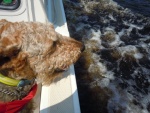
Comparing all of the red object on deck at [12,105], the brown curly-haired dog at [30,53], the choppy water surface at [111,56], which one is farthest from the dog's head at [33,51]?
the choppy water surface at [111,56]

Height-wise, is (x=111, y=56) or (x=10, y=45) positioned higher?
(x=10, y=45)

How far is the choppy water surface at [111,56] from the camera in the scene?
4.75 meters

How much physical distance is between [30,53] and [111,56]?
3488 mm

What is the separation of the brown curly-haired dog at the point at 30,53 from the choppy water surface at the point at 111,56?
1921 millimetres

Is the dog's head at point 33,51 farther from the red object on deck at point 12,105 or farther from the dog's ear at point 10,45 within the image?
the red object on deck at point 12,105

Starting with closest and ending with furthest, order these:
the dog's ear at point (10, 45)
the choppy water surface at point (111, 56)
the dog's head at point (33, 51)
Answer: the dog's ear at point (10, 45) < the dog's head at point (33, 51) < the choppy water surface at point (111, 56)

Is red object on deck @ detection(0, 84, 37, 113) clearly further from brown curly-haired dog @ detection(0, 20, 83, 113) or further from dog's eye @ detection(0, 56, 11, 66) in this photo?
dog's eye @ detection(0, 56, 11, 66)

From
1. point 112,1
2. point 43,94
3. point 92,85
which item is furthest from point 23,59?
point 112,1

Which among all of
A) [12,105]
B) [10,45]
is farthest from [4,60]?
[12,105]

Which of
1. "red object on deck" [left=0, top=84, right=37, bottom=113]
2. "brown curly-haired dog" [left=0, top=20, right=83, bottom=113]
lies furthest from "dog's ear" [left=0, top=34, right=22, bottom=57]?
"red object on deck" [left=0, top=84, right=37, bottom=113]

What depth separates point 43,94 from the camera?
3.45 metres

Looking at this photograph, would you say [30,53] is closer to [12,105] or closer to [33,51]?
[33,51]

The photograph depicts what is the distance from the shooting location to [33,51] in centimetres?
266

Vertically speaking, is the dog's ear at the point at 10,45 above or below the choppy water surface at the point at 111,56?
above
